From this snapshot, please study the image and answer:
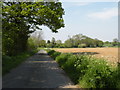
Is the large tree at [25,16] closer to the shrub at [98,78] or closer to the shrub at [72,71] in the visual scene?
the shrub at [72,71]

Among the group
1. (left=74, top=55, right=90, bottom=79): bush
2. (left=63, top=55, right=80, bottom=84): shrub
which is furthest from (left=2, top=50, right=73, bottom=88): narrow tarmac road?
(left=74, top=55, right=90, bottom=79): bush

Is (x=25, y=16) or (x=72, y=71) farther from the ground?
(x=25, y=16)

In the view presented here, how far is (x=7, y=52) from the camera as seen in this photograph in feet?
71.7

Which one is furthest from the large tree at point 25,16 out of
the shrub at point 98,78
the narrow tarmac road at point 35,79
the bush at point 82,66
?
the shrub at point 98,78

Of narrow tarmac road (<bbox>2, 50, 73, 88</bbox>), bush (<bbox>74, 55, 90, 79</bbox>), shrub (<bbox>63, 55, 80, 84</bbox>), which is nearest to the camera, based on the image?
narrow tarmac road (<bbox>2, 50, 73, 88</bbox>)

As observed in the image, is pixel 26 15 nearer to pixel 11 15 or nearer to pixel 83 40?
pixel 11 15

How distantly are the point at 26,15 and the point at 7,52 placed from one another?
6.47m

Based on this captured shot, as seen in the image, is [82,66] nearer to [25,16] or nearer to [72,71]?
[72,71]

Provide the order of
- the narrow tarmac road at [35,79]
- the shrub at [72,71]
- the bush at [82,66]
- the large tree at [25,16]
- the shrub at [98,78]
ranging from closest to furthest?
the shrub at [98,78]
the narrow tarmac road at [35,79]
the bush at [82,66]
the shrub at [72,71]
the large tree at [25,16]

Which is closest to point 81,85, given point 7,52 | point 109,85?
point 109,85

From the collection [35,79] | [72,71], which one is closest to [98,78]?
[35,79]

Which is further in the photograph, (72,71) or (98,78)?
(72,71)

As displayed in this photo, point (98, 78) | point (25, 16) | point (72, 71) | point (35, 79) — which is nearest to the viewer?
point (98, 78)

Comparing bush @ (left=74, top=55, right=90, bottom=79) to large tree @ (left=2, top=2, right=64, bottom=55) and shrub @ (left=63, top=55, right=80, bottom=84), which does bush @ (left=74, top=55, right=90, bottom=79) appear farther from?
large tree @ (left=2, top=2, right=64, bottom=55)
